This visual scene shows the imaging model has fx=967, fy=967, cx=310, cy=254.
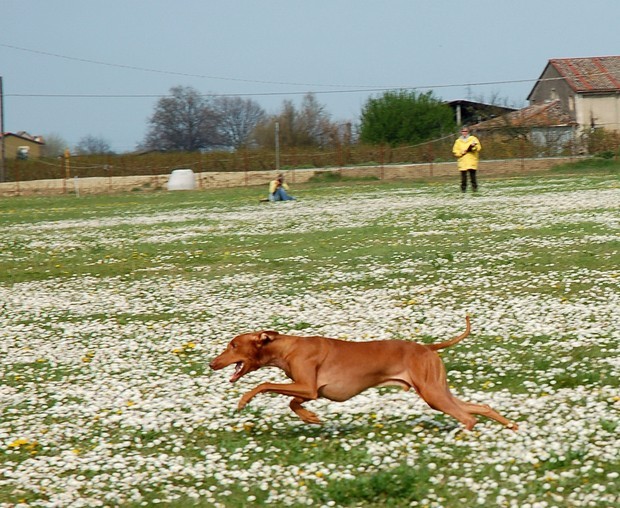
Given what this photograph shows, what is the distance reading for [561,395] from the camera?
27.5 feet

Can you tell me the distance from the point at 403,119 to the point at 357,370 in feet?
245

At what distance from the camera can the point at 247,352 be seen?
762cm

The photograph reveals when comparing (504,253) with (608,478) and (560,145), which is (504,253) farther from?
(560,145)

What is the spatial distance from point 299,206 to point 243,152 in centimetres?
3271

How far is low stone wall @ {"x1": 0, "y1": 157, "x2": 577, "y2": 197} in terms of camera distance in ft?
183

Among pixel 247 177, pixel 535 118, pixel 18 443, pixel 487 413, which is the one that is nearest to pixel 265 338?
pixel 487 413

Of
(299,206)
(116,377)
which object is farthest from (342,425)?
(299,206)

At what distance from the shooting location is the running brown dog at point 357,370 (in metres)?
7.23

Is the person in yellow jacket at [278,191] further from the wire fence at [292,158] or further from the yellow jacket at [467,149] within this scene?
the wire fence at [292,158]

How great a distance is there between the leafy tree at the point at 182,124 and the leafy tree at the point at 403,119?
57.0 meters

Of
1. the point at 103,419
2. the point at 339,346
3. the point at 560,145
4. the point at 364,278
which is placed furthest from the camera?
the point at 560,145

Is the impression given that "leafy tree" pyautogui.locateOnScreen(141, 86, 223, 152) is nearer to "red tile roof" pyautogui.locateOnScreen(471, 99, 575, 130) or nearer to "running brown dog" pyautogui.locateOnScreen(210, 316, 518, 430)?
"red tile roof" pyautogui.locateOnScreen(471, 99, 575, 130)

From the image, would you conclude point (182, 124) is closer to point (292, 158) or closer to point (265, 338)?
point (292, 158)

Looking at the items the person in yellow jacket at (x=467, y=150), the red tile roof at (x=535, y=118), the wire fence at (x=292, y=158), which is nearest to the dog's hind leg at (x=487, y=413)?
the person in yellow jacket at (x=467, y=150)
